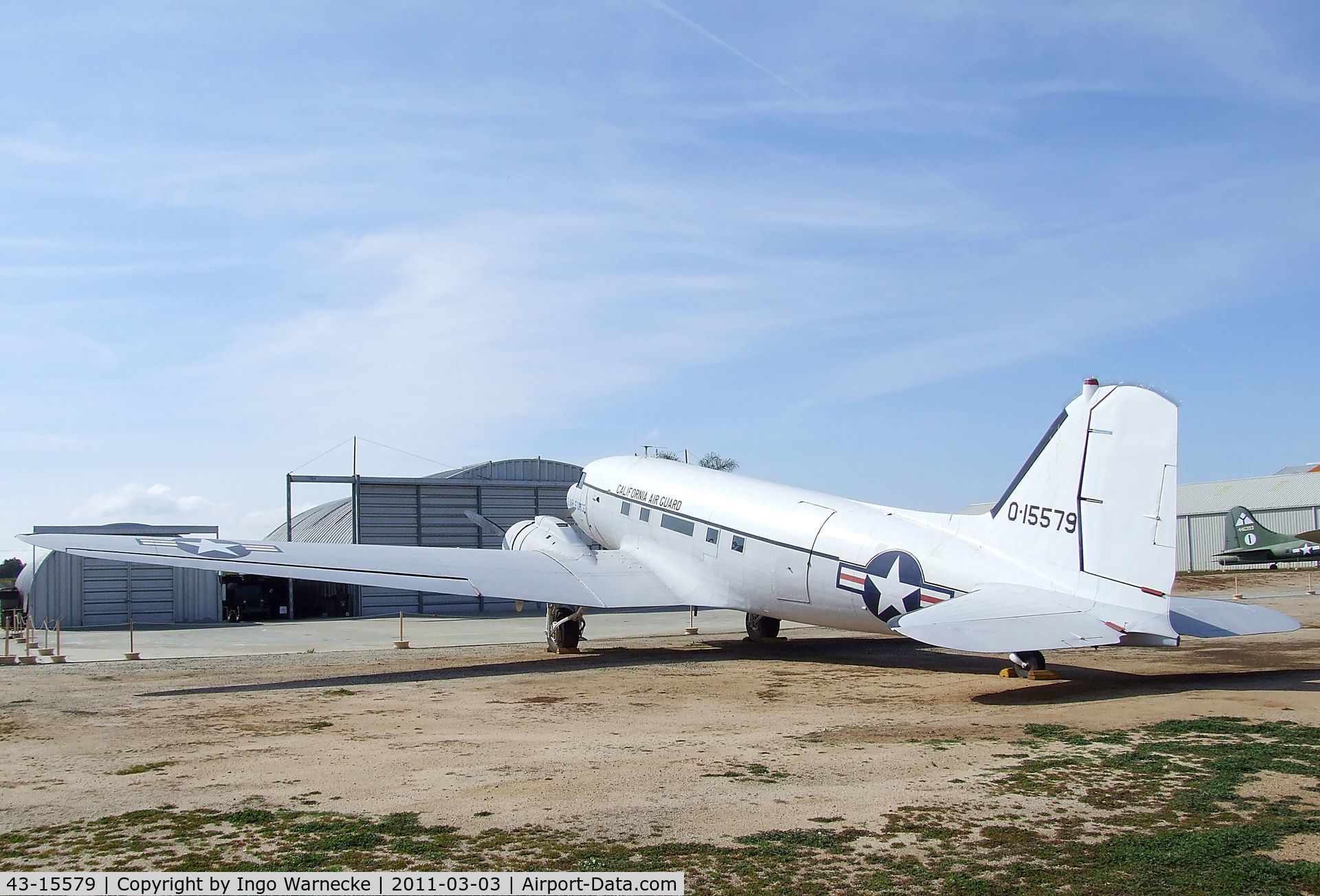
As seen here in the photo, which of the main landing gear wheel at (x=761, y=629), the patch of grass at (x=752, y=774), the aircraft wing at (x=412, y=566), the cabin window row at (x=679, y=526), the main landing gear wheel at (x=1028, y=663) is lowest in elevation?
the main landing gear wheel at (x=761, y=629)

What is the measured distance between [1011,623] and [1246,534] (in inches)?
2133

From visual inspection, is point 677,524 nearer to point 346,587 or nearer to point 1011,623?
point 1011,623

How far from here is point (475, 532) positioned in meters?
44.7

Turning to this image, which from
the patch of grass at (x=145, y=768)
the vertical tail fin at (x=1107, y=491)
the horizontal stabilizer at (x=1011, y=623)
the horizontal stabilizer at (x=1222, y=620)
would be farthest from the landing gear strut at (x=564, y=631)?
the patch of grass at (x=145, y=768)

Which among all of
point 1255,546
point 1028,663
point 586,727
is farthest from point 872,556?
point 1255,546

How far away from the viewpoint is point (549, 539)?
77.8ft

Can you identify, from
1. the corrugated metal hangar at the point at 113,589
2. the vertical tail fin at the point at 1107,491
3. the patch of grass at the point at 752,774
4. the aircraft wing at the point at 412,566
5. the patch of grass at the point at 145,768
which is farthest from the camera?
the corrugated metal hangar at the point at 113,589

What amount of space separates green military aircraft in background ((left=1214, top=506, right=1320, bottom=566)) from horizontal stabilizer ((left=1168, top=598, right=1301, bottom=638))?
48281 millimetres

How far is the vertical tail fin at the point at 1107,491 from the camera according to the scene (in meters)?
13.3

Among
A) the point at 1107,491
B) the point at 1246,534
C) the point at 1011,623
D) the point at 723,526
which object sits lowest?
the point at 1011,623

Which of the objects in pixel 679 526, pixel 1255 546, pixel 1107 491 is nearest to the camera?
pixel 1107 491

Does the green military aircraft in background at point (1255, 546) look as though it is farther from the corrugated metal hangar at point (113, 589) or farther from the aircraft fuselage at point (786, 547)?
the corrugated metal hangar at point (113, 589)

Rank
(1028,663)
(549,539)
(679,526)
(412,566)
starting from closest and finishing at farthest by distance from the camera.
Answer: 1. (1028,663)
2. (412,566)
3. (679,526)
4. (549,539)

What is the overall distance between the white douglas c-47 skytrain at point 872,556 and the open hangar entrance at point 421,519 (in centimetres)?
1802
